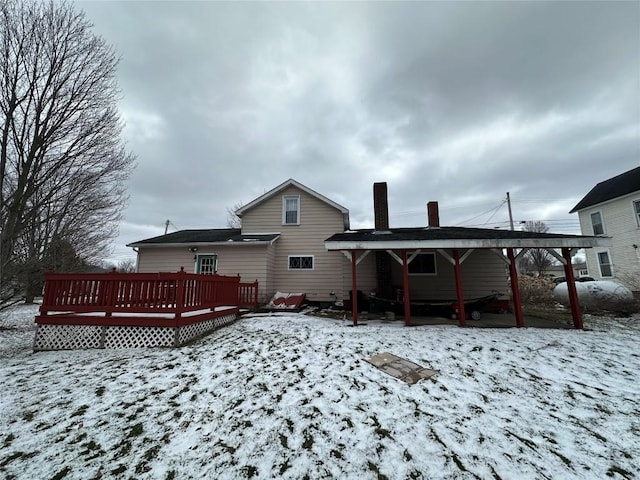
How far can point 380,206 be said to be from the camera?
12.4 meters

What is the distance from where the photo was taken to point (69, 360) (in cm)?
514

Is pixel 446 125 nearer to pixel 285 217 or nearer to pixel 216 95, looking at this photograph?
pixel 285 217

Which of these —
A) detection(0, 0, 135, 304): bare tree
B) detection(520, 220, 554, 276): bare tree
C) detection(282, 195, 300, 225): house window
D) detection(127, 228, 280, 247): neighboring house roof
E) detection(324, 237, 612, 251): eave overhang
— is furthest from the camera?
detection(520, 220, 554, 276): bare tree

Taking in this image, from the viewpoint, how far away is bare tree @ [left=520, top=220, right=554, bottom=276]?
3541 cm

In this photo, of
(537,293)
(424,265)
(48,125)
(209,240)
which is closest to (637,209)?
(537,293)

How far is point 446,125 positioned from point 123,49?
51.4 feet

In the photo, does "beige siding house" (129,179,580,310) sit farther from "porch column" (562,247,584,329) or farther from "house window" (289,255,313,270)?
"porch column" (562,247,584,329)

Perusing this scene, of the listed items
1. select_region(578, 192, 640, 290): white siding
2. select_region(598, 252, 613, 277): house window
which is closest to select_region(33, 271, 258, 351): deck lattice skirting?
select_region(578, 192, 640, 290): white siding

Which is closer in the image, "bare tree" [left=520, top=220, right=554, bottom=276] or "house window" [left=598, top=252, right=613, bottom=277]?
"house window" [left=598, top=252, right=613, bottom=277]

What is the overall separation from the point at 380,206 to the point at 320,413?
10.5m

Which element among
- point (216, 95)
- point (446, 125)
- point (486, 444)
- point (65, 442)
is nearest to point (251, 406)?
point (65, 442)

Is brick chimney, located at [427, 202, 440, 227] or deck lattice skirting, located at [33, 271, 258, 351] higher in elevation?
brick chimney, located at [427, 202, 440, 227]

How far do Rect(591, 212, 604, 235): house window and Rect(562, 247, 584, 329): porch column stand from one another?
13518 millimetres

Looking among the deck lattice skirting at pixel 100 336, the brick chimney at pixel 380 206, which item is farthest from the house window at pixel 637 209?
the deck lattice skirting at pixel 100 336
